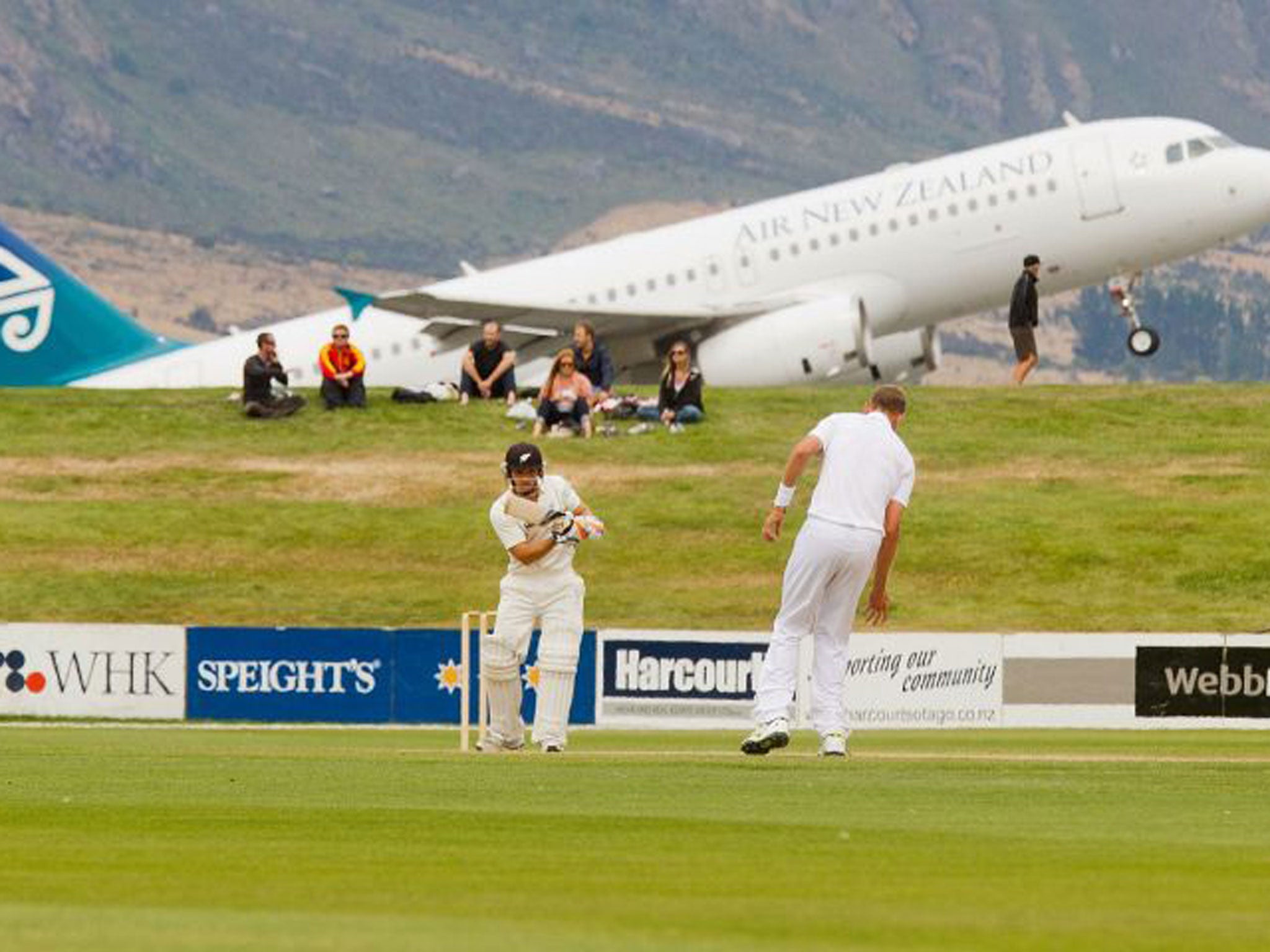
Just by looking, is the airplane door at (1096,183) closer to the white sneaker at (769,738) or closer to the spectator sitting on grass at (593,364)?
the spectator sitting on grass at (593,364)

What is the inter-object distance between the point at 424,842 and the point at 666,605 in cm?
3322

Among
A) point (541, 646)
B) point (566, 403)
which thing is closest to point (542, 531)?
point (541, 646)

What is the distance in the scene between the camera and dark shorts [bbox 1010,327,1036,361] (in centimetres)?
5353

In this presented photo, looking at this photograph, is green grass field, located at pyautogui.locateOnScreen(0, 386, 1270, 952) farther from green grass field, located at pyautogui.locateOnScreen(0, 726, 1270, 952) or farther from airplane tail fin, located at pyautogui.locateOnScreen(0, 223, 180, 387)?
airplane tail fin, located at pyautogui.locateOnScreen(0, 223, 180, 387)

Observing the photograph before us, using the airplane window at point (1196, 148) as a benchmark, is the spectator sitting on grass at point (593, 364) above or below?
below

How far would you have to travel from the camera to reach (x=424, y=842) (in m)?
13.6

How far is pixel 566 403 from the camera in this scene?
50.2 m

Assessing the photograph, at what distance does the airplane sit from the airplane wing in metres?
0.05

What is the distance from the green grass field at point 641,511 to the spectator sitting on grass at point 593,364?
112 cm

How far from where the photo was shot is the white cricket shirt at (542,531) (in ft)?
69.5

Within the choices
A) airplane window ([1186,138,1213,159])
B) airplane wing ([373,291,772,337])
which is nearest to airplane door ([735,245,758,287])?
airplane wing ([373,291,772,337])

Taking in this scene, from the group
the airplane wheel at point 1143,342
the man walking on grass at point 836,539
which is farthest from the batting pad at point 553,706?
the airplane wheel at point 1143,342

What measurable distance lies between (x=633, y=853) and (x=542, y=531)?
8218 mm

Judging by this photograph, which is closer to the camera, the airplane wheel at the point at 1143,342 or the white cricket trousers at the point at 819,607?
the white cricket trousers at the point at 819,607
